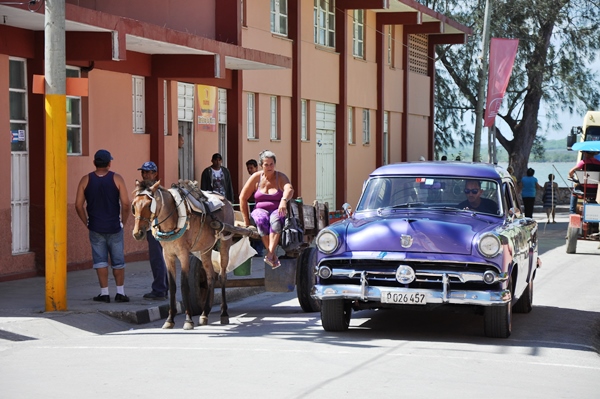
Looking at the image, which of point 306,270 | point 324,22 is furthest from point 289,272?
point 324,22

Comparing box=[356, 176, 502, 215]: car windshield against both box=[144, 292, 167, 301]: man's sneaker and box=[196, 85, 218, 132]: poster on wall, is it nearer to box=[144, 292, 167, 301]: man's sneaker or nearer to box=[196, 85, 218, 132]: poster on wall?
box=[144, 292, 167, 301]: man's sneaker

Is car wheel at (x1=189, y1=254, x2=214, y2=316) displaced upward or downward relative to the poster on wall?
downward

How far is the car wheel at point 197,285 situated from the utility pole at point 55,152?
1.45 m

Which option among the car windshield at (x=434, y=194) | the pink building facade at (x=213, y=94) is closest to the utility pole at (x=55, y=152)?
the pink building facade at (x=213, y=94)

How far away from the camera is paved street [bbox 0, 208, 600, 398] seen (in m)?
8.84

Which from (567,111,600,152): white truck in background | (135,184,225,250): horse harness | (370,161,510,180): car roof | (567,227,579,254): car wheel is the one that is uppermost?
(567,111,600,152): white truck in background

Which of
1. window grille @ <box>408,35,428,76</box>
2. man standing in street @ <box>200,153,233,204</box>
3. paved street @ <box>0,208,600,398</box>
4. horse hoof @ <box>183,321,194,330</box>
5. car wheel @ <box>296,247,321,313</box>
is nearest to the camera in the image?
paved street @ <box>0,208,600,398</box>

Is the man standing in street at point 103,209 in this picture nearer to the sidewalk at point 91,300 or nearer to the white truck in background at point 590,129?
the sidewalk at point 91,300

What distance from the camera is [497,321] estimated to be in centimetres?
1162

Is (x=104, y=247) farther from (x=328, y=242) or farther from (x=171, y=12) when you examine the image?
(x=171, y=12)

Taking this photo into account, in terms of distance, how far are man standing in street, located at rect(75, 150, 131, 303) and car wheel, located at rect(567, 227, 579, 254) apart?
42.0 ft

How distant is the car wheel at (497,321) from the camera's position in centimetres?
1152

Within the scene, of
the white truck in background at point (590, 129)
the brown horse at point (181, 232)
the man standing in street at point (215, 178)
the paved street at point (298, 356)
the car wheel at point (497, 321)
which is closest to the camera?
the paved street at point (298, 356)

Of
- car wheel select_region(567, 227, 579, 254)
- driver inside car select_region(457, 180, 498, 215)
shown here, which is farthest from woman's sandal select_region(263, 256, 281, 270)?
car wheel select_region(567, 227, 579, 254)
